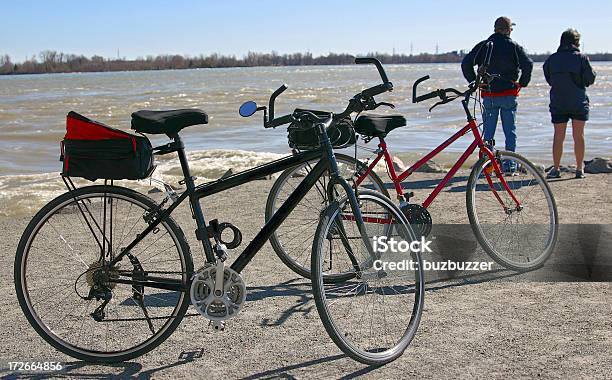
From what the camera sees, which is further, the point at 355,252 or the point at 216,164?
the point at 216,164

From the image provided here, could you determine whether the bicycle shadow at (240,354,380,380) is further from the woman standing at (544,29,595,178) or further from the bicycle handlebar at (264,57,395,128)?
the woman standing at (544,29,595,178)

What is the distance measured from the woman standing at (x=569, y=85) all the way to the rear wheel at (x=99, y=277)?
→ 6.87 meters

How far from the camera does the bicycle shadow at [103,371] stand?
13.6 feet

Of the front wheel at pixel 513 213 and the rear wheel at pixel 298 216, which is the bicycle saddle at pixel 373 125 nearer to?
the rear wheel at pixel 298 216

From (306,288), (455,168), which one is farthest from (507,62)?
(306,288)

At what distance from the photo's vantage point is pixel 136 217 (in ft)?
15.4

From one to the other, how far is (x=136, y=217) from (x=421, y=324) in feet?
5.70

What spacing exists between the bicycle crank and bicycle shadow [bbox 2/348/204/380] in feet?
1.08

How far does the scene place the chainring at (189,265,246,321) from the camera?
420 centimetres

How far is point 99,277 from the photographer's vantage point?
4301mm

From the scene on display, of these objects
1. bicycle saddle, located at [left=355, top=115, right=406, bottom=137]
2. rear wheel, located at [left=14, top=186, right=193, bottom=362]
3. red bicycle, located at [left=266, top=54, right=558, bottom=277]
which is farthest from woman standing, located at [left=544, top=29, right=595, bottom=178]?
rear wheel, located at [left=14, top=186, right=193, bottom=362]

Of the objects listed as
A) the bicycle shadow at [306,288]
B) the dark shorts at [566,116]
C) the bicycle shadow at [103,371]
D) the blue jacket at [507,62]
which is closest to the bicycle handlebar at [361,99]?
the bicycle shadow at [306,288]

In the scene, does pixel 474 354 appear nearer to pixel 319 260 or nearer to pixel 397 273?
pixel 397 273

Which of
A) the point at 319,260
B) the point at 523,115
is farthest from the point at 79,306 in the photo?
the point at 523,115
